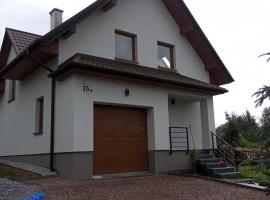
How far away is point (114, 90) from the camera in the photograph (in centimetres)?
1184

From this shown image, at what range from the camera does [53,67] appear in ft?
40.1

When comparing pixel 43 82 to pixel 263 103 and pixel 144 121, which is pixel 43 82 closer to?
pixel 144 121

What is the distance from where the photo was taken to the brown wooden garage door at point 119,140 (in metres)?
11.6

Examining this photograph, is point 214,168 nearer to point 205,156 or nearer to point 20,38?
point 205,156

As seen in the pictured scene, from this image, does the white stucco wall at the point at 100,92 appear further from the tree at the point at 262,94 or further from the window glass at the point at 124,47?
the tree at the point at 262,94

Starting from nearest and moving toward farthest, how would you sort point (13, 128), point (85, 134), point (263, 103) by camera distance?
1. point (263, 103)
2. point (85, 134)
3. point (13, 128)

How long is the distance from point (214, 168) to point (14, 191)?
747cm

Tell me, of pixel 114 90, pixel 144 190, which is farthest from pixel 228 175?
pixel 114 90

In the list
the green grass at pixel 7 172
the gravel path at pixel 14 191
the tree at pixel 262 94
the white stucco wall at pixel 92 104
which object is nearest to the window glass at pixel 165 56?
the white stucco wall at pixel 92 104

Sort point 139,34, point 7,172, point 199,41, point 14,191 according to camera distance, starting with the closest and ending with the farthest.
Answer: point 14,191, point 7,172, point 139,34, point 199,41

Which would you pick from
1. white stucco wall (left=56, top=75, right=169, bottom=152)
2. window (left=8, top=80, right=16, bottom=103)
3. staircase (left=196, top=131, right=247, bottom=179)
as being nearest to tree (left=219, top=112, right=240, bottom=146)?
staircase (left=196, top=131, right=247, bottom=179)

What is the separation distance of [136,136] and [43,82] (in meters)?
4.13

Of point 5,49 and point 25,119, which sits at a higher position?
point 5,49

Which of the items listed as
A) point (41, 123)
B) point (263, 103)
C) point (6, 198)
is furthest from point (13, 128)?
point (263, 103)
